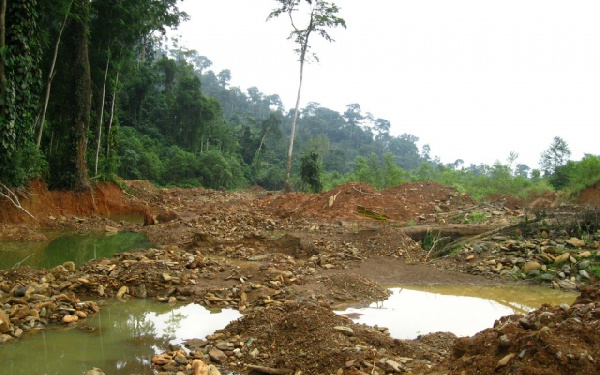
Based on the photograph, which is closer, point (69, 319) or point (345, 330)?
point (345, 330)

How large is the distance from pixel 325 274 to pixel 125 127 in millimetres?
27166

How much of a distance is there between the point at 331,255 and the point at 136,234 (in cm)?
654

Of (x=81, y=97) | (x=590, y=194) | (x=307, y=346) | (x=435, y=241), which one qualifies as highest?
(x=81, y=97)

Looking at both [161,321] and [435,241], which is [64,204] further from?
[435,241]

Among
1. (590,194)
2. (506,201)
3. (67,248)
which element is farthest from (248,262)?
(590,194)

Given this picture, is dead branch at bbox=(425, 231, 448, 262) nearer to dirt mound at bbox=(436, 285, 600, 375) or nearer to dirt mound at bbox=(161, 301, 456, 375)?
dirt mound at bbox=(161, 301, 456, 375)

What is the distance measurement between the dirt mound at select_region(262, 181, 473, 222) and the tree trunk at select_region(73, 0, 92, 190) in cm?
765

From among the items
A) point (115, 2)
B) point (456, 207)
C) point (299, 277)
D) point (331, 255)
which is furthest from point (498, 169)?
point (115, 2)

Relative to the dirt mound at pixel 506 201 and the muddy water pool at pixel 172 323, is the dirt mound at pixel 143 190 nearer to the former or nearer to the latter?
the muddy water pool at pixel 172 323

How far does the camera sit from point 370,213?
1500 cm

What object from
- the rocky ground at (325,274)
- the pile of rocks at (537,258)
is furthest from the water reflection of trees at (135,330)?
the pile of rocks at (537,258)

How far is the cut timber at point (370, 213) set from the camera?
1467cm

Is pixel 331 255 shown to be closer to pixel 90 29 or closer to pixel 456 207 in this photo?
pixel 456 207

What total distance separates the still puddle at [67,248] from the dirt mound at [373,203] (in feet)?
21.3
